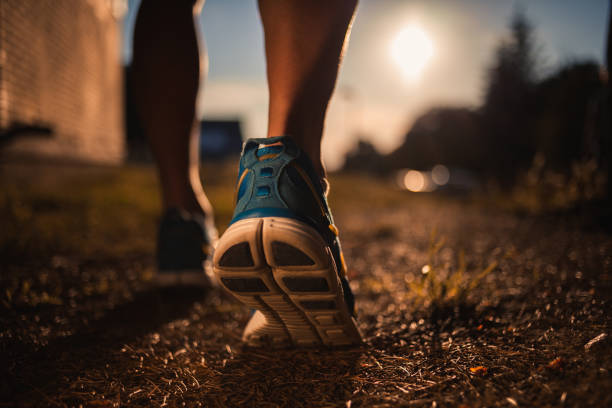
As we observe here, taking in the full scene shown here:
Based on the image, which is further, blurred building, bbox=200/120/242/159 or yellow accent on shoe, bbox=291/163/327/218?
blurred building, bbox=200/120/242/159

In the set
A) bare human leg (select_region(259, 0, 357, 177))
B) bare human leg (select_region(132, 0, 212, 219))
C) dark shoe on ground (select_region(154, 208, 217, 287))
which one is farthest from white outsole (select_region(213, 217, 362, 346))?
bare human leg (select_region(132, 0, 212, 219))

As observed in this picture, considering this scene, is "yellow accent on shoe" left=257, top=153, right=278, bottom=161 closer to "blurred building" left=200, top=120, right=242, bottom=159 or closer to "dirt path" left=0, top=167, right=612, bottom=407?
"dirt path" left=0, top=167, right=612, bottom=407

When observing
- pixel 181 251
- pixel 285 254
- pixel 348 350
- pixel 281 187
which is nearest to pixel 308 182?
pixel 281 187

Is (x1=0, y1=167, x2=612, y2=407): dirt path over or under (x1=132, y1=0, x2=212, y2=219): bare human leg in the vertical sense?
under

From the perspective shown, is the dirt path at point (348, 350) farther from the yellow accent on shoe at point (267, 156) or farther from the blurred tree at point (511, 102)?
the blurred tree at point (511, 102)

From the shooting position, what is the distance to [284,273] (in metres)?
0.86

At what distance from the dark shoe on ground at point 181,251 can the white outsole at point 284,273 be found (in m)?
0.65

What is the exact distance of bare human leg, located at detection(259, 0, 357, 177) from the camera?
1.01m

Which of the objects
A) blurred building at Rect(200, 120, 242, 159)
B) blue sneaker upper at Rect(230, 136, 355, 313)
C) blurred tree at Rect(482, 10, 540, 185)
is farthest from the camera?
blurred building at Rect(200, 120, 242, 159)

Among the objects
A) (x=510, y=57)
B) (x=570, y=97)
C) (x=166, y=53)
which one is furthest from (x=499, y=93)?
(x=166, y=53)

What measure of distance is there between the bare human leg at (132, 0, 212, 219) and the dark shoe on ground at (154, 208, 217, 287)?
0.10 m

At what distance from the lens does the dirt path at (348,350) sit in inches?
31.3

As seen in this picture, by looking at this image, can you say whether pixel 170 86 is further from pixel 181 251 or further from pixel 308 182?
pixel 308 182

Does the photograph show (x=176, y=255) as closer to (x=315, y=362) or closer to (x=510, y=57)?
(x=315, y=362)
